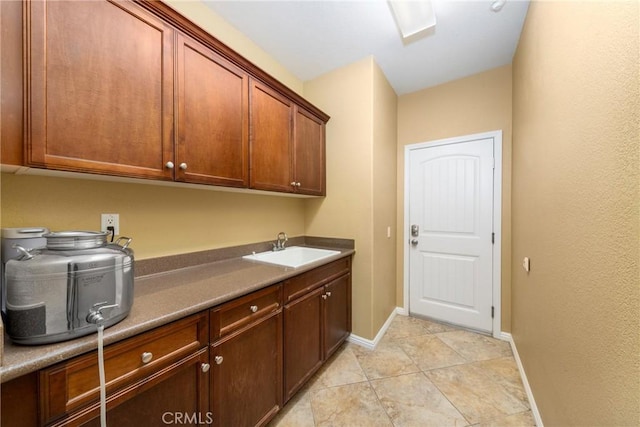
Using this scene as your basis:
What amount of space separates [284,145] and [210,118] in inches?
24.7

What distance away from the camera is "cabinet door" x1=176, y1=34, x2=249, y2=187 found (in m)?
1.19

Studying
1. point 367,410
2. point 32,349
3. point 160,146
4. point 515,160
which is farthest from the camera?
point 515,160

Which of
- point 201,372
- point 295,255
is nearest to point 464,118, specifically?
point 295,255

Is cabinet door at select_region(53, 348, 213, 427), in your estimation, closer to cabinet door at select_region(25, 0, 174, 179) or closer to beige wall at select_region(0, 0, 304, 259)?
beige wall at select_region(0, 0, 304, 259)

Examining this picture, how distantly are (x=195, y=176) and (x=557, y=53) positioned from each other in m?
1.90

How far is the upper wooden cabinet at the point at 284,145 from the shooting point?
5.28 feet

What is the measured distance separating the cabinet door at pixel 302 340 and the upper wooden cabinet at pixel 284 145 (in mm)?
852

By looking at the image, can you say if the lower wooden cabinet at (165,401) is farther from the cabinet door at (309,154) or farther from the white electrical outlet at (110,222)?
the cabinet door at (309,154)

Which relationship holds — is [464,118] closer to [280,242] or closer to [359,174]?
[359,174]

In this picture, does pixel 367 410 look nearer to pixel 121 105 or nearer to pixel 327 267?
pixel 327 267

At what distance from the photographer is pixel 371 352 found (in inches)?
80.7

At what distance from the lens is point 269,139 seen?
171 centimetres

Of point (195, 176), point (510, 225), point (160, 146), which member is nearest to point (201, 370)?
point (195, 176)

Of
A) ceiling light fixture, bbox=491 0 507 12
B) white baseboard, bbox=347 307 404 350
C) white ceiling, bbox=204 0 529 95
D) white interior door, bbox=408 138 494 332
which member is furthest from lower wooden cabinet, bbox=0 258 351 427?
ceiling light fixture, bbox=491 0 507 12
